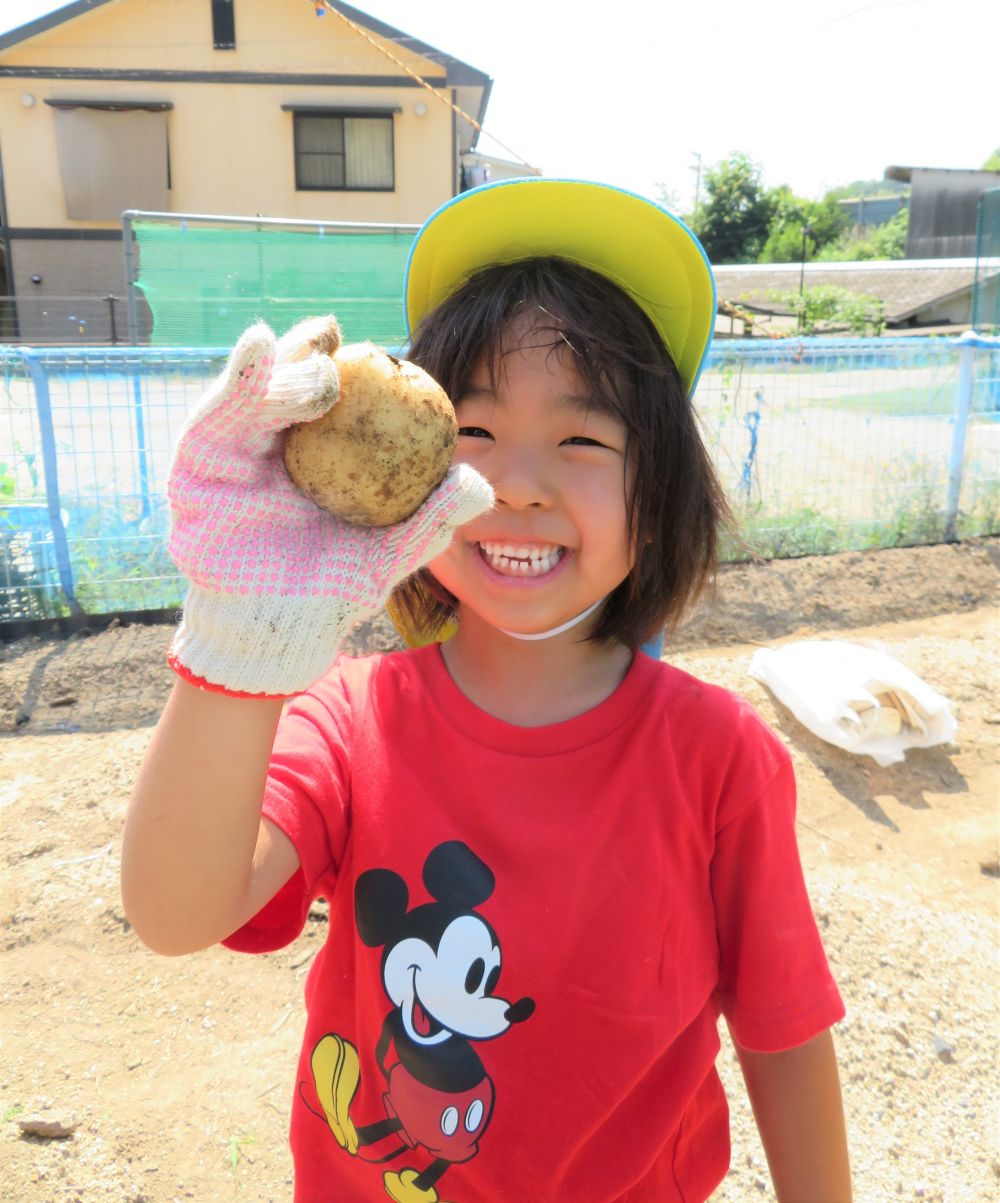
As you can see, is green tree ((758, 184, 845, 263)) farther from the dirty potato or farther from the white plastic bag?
the dirty potato

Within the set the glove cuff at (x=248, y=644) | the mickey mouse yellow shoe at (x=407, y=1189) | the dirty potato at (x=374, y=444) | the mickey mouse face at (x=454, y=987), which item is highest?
the dirty potato at (x=374, y=444)

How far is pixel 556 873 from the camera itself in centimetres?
110

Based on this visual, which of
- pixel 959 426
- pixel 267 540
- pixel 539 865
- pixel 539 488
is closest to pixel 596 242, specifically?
pixel 539 488

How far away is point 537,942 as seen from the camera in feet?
3.54

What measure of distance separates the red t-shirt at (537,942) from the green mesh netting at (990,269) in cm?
832

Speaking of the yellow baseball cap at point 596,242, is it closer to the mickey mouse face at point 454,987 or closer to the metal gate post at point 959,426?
the mickey mouse face at point 454,987

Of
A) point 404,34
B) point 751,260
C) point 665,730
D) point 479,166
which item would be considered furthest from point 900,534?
point 751,260

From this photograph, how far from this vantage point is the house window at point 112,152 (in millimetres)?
17516

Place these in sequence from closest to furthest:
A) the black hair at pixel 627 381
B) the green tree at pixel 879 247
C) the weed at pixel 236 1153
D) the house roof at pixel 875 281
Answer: the black hair at pixel 627 381 < the weed at pixel 236 1153 < the house roof at pixel 875 281 < the green tree at pixel 879 247

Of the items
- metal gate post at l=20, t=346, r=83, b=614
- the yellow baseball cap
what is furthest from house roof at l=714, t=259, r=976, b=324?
the yellow baseball cap

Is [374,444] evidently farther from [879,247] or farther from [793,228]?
[879,247]

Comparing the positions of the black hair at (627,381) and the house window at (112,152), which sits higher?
the house window at (112,152)

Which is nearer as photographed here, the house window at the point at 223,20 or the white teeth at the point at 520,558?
the white teeth at the point at 520,558

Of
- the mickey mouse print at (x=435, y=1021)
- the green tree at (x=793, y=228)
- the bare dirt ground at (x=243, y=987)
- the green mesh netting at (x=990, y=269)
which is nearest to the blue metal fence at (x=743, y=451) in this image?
the bare dirt ground at (x=243, y=987)
